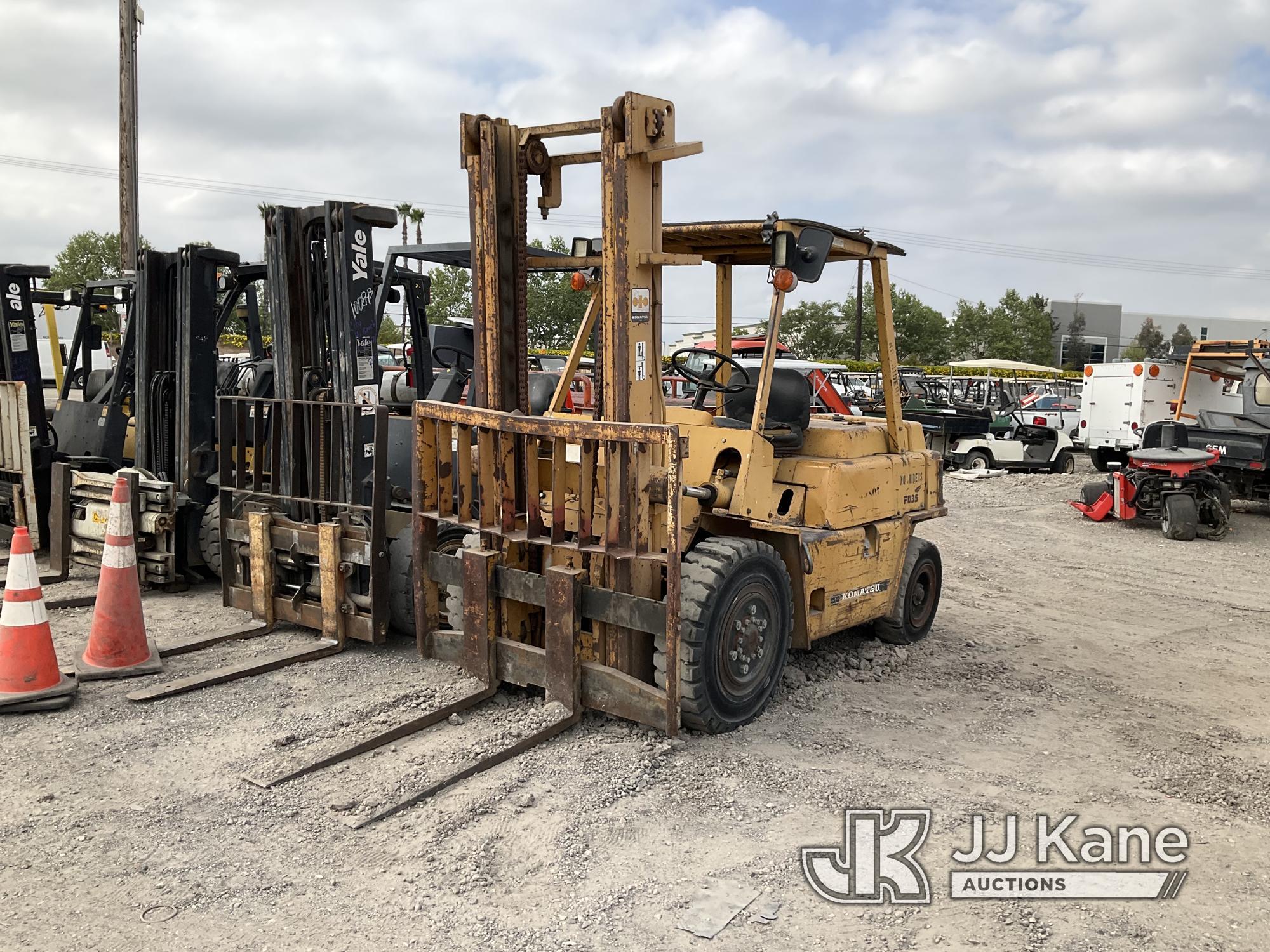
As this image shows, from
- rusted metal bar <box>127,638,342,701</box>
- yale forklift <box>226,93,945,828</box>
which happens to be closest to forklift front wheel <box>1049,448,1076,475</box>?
yale forklift <box>226,93,945,828</box>

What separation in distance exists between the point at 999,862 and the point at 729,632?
1.55m

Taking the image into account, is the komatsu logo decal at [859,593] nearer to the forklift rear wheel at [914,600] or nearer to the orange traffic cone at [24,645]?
the forklift rear wheel at [914,600]

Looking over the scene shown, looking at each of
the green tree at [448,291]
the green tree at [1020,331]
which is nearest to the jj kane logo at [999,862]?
the green tree at [448,291]

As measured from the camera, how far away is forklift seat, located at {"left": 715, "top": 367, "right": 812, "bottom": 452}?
5.75 meters

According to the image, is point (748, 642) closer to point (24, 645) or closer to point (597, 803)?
point (597, 803)

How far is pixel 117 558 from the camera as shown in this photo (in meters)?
5.48

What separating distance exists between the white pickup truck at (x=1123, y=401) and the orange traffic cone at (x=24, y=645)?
669 inches

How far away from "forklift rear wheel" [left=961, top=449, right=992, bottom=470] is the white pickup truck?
178cm

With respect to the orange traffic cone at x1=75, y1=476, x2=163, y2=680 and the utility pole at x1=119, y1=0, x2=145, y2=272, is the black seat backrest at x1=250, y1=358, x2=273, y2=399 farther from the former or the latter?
the utility pole at x1=119, y1=0, x2=145, y2=272

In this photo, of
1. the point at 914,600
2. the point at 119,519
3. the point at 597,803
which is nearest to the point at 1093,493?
the point at 914,600

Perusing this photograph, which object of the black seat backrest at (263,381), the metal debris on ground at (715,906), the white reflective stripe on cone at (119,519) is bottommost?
the metal debris on ground at (715,906)

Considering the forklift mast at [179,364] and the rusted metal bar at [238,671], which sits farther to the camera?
the forklift mast at [179,364]

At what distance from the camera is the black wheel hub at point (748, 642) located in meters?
4.83

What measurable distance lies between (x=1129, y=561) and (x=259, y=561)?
908cm
